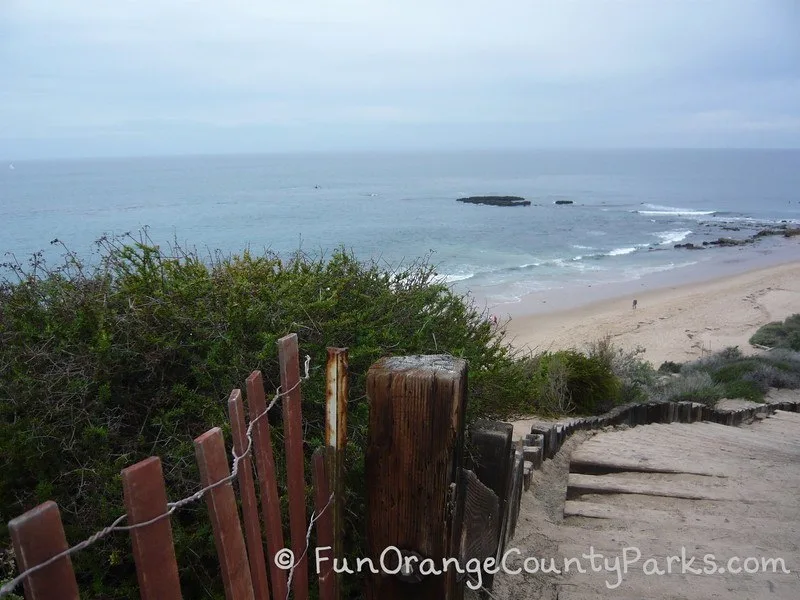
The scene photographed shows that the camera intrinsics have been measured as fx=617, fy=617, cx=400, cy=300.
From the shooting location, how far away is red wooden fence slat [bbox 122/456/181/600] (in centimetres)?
115

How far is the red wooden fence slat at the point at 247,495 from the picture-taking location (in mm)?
1516

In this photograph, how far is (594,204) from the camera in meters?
73.6

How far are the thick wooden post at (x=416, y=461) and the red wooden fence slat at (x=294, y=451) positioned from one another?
0.73ft

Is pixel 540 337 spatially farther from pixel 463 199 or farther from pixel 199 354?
pixel 463 199

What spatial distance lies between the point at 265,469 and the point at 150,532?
507mm

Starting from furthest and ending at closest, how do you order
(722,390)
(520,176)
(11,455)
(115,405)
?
(520,176) < (722,390) < (115,405) < (11,455)

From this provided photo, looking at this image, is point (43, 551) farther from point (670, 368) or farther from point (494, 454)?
point (670, 368)

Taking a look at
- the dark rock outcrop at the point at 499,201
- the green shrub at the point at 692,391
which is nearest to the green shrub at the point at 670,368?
the green shrub at the point at 692,391

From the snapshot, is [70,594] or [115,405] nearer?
[70,594]

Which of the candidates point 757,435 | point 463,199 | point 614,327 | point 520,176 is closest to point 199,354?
point 757,435

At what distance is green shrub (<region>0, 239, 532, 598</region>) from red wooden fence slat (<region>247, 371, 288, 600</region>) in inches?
34.6

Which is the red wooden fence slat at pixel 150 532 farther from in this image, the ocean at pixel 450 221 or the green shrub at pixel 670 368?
the green shrub at pixel 670 368

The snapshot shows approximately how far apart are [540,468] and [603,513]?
1.00 m

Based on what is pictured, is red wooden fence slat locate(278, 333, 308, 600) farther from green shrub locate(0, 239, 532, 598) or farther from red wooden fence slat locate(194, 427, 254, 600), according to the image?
green shrub locate(0, 239, 532, 598)
